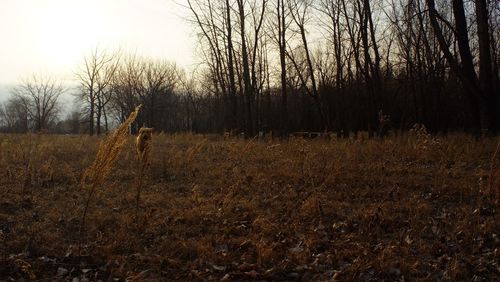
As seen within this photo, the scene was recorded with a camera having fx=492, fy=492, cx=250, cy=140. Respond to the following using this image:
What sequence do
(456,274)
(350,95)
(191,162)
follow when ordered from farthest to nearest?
(350,95) → (191,162) → (456,274)

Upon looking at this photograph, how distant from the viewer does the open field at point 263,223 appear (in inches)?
181

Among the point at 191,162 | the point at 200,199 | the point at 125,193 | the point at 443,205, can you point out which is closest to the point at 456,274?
the point at 443,205

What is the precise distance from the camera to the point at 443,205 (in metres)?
6.35

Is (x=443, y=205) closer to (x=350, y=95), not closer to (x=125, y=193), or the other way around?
(x=125, y=193)

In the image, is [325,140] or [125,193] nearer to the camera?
[125,193]

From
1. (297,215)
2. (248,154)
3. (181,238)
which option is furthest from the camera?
(248,154)

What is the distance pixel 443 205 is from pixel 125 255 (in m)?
4.02

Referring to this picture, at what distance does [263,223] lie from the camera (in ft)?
18.7

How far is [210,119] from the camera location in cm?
6250

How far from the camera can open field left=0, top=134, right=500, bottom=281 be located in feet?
15.1

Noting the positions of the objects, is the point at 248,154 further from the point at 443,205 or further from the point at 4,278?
the point at 4,278

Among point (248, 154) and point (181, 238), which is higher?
point (248, 154)

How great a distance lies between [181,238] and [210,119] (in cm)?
5738

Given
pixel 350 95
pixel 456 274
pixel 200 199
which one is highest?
pixel 350 95
